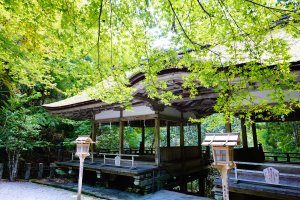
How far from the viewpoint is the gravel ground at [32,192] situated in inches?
312

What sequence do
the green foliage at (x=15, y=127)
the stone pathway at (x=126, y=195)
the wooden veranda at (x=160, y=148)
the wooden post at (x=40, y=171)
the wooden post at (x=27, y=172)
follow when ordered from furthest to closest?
1. the wooden post at (x=40, y=171)
2. the wooden post at (x=27, y=172)
3. the green foliage at (x=15, y=127)
4. the wooden veranda at (x=160, y=148)
5. the stone pathway at (x=126, y=195)

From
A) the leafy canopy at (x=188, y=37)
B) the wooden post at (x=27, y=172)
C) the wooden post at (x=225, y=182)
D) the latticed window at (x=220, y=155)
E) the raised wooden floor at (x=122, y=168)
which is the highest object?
the leafy canopy at (x=188, y=37)

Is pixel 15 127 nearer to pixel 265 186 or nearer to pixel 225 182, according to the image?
pixel 225 182

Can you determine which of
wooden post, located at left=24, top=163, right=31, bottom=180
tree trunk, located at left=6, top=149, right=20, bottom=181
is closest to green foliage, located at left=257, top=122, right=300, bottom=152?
wooden post, located at left=24, top=163, right=31, bottom=180

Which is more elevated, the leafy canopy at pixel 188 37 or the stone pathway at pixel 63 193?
the leafy canopy at pixel 188 37

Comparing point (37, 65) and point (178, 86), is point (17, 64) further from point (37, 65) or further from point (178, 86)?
point (178, 86)

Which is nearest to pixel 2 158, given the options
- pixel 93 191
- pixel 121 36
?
pixel 93 191

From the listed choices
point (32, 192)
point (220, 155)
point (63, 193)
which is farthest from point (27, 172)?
point (220, 155)

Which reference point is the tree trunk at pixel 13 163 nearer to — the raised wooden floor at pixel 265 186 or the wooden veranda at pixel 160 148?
the wooden veranda at pixel 160 148

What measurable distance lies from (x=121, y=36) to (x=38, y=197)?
7088 mm

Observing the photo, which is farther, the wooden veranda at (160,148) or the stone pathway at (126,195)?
the wooden veranda at (160,148)

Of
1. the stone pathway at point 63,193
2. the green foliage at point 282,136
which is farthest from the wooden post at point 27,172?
the green foliage at point 282,136

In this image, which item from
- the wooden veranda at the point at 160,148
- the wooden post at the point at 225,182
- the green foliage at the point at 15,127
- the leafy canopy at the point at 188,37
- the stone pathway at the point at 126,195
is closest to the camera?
the leafy canopy at the point at 188,37

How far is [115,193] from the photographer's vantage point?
8383 mm
